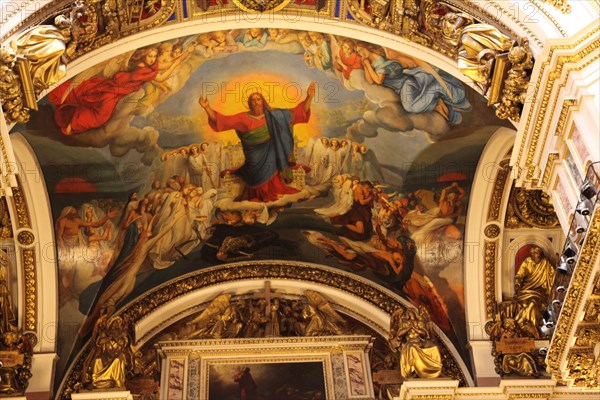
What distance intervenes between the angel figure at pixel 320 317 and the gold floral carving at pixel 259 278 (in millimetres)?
380

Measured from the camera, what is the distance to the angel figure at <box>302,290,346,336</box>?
1594cm

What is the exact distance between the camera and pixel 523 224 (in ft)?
51.2

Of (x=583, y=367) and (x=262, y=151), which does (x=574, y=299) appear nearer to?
(x=583, y=367)

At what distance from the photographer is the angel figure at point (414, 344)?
47.9 ft

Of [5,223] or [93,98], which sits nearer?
[93,98]

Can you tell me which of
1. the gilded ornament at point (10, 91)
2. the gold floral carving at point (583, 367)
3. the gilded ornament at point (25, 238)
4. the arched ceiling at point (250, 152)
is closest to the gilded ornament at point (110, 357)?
the arched ceiling at point (250, 152)

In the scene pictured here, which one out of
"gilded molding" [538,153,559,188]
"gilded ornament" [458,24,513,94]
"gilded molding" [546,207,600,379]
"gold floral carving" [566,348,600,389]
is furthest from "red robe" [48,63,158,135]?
"gold floral carving" [566,348,600,389]

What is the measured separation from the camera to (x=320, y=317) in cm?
1609

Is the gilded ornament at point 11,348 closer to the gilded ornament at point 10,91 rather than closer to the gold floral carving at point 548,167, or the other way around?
the gilded ornament at point 10,91

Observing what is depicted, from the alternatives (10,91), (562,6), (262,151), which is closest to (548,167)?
(562,6)

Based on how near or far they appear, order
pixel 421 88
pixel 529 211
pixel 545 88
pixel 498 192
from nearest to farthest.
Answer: pixel 545 88 → pixel 421 88 → pixel 498 192 → pixel 529 211

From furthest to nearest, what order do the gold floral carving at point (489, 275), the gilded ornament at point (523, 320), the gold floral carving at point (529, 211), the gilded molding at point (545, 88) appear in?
the gold floral carving at point (489, 275) < the gold floral carving at point (529, 211) < the gilded ornament at point (523, 320) < the gilded molding at point (545, 88)

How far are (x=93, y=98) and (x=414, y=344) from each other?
19.0 feet

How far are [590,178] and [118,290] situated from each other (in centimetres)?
856
